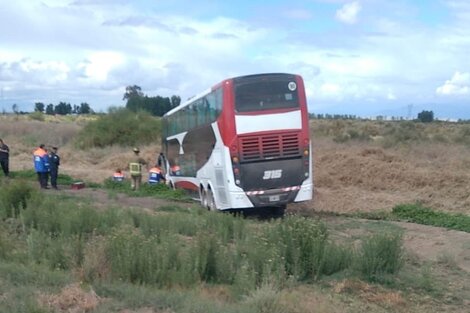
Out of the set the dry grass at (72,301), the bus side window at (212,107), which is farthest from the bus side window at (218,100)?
the dry grass at (72,301)

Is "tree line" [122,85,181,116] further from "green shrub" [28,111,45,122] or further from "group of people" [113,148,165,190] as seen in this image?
"group of people" [113,148,165,190]

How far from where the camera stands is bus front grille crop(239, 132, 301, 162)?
20.7 meters

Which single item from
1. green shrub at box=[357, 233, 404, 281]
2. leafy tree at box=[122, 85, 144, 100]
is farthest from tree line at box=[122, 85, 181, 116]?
green shrub at box=[357, 233, 404, 281]

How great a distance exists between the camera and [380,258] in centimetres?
1220

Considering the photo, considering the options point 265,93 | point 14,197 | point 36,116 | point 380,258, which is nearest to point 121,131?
point 265,93

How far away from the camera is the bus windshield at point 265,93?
2050 cm

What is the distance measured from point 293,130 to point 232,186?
236 centimetres

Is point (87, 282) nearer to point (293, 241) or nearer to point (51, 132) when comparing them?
point (293, 241)

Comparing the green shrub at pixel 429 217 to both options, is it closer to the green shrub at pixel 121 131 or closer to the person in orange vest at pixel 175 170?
the person in orange vest at pixel 175 170

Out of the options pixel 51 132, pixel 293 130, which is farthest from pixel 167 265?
pixel 51 132

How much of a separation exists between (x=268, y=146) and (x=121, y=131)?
1678 inches

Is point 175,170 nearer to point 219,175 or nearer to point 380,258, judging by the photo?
point 219,175

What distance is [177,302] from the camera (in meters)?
8.63

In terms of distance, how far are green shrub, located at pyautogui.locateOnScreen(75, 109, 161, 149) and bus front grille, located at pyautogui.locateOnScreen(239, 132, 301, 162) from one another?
40.6m
